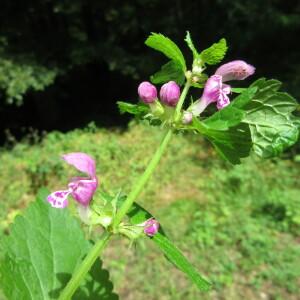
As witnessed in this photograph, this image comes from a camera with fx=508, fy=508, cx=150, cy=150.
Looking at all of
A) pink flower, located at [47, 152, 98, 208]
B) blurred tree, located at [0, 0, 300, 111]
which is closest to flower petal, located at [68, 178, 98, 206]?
pink flower, located at [47, 152, 98, 208]

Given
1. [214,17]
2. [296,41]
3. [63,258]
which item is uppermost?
[63,258]

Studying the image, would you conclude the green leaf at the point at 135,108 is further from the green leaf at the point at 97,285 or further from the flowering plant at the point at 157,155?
the green leaf at the point at 97,285

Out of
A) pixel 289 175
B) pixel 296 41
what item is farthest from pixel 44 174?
pixel 296 41

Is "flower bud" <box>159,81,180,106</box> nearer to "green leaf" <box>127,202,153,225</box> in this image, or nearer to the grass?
"green leaf" <box>127,202,153,225</box>

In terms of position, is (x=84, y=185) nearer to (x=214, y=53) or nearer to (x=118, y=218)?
(x=118, y=218)

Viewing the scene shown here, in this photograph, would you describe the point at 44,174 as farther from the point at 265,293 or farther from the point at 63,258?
the point at 63,258
